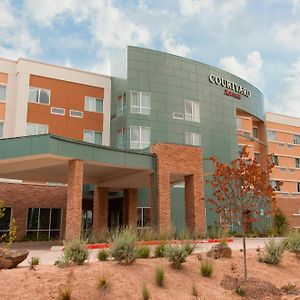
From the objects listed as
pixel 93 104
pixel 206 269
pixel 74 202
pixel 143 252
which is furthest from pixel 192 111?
pixel 206 269

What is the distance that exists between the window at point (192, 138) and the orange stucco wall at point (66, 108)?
8019 mm

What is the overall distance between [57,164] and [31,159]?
2310mm

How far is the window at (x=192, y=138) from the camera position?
1454 inches

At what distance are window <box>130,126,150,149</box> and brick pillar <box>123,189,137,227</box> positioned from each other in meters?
3.94

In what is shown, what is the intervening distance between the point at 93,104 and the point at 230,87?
14903 mm

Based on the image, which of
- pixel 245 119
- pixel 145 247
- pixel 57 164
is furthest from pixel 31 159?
pixel 245 119

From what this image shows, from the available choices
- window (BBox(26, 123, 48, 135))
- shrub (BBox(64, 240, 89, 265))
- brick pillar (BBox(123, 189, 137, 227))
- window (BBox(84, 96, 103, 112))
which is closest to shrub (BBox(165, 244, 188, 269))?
shrub (BBox(64, 240, 89, 265))

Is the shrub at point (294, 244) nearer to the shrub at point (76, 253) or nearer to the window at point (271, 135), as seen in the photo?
the shrub at point (76, 253)

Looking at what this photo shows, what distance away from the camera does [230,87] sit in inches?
1655

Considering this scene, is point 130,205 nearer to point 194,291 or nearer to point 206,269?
point 206,269

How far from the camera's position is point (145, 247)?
1533cm

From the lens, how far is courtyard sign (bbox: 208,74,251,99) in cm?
4022

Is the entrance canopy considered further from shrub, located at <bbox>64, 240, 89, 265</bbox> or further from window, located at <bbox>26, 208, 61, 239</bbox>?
shrub, located at <bbox>64, 240, 89, 265</bbox>

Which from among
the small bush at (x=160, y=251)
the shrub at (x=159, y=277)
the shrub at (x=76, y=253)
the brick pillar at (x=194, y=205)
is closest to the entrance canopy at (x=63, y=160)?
the brick pillar at (x=194, y=205)
